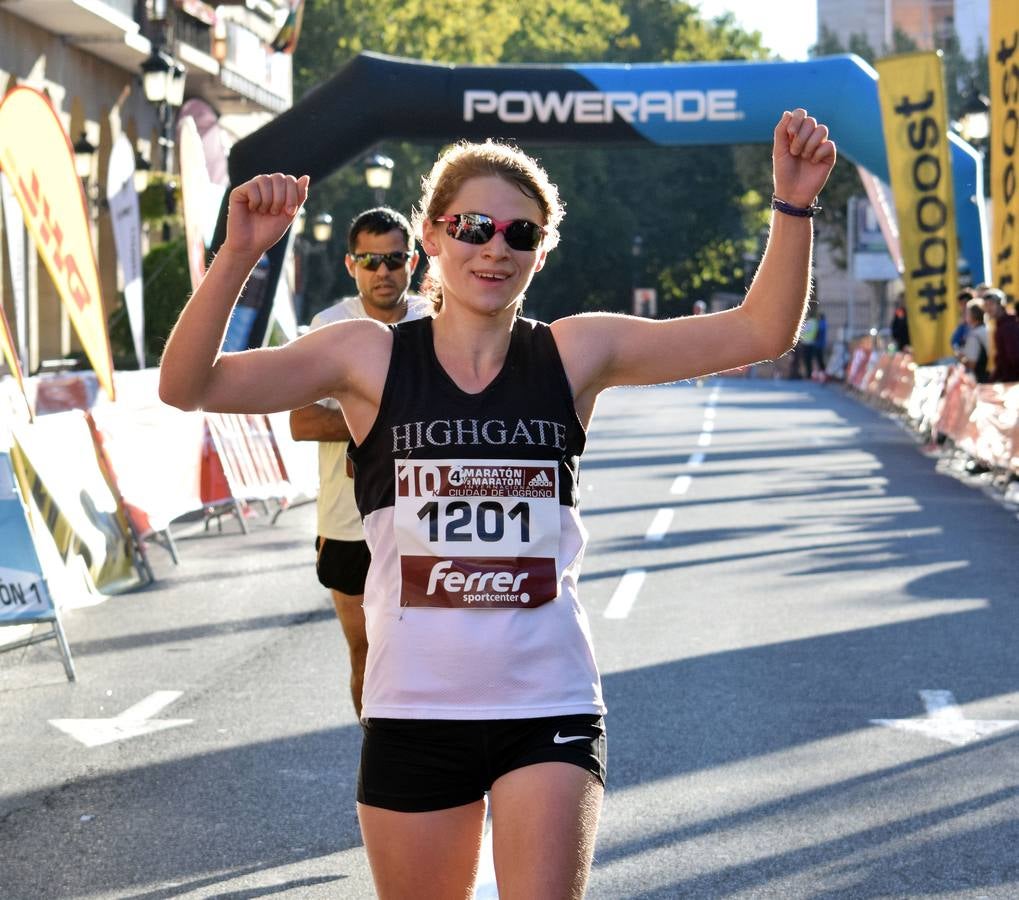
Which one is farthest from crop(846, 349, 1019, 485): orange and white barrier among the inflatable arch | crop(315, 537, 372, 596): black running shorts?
crop(315, 537, 372, 596): black running shorts

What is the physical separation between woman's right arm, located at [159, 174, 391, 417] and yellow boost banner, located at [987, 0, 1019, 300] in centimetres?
1729

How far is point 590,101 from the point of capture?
20344 mm

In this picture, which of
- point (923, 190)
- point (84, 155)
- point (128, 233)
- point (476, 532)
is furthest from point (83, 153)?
point (476, 532)

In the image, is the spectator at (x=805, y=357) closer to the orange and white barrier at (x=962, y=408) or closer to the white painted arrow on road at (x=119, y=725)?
the orange and white barrier at (x=962, y=408)

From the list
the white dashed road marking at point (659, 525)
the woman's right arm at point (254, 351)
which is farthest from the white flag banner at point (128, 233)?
the woman's right arm at point (254, 351)

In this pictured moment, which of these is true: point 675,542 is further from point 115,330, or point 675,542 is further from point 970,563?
point 115,330

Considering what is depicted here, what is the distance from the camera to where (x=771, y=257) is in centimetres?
367

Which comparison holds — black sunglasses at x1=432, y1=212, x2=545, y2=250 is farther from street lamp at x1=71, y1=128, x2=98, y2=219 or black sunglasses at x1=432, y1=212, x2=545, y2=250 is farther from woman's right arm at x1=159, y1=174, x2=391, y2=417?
street lamp at x1=71, y1=128, x2=98, y2=219

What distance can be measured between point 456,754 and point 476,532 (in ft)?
1.28

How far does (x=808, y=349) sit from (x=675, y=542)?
42030 millimetres

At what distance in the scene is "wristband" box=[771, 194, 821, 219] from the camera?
361 centimetres

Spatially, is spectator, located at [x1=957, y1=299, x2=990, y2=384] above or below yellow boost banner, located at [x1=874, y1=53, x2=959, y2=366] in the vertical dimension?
below

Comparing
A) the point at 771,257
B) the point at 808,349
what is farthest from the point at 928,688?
the point at 808,349

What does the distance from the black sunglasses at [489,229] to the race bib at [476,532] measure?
0.40 metres
